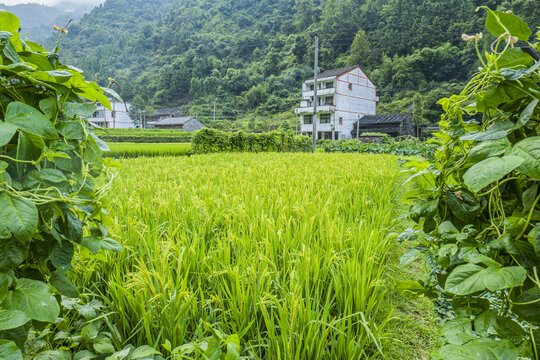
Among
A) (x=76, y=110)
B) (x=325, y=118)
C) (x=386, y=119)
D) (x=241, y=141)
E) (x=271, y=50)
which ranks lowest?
(x=76, y=110)

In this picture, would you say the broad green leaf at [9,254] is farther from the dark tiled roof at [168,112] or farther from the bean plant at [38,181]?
the dark tiled roof at [168,112]

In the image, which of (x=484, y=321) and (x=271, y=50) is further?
(x=271, y=50)

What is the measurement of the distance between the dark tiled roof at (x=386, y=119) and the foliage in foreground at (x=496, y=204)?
38749 millimetres

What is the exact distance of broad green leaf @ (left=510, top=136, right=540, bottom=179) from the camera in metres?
0.56

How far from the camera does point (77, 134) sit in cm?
76

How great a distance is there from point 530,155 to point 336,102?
129 ft

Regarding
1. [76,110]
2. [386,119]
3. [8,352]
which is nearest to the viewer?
[8,352]

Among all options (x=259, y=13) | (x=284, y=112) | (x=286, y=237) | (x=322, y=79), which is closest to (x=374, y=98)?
(x=322, y=79)

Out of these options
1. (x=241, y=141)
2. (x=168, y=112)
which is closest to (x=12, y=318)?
(x=241, y=141)

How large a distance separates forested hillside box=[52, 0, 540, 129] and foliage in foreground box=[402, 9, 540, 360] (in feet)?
138

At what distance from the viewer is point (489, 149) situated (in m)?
0.63

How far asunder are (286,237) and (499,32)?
122 cm

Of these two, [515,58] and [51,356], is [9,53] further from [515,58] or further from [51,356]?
[515,58]

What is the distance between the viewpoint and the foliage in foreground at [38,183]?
570mm
